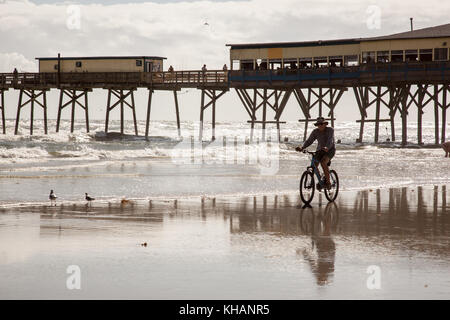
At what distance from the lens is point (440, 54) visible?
39000 mm

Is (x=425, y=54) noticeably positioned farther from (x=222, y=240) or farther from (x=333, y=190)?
(x=222, y=240)

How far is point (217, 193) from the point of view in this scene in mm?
15414

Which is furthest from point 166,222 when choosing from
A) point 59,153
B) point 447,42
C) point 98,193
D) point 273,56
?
point 273,56

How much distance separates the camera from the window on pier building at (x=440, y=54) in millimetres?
38812

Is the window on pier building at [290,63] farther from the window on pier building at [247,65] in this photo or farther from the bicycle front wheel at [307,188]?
the bicycle front wheel at [307,188]

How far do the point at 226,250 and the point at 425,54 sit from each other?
1324 inches

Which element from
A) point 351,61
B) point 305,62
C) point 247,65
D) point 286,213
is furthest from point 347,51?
point 286,213

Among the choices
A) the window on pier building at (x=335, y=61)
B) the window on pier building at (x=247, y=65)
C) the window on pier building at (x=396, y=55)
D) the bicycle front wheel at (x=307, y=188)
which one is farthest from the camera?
the window on pier building at (x=247, y=65)

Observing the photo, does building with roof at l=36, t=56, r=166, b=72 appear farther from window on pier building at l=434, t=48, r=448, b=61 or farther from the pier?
window on pier building at l=434, t=48, r=448, b=61

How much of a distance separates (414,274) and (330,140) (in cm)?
655

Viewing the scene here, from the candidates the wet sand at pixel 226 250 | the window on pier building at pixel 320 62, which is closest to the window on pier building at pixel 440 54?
the window on pier building at pixel 320 62

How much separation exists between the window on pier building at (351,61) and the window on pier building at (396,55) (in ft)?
7.02

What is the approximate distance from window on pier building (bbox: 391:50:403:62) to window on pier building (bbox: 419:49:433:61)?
1.05 m
